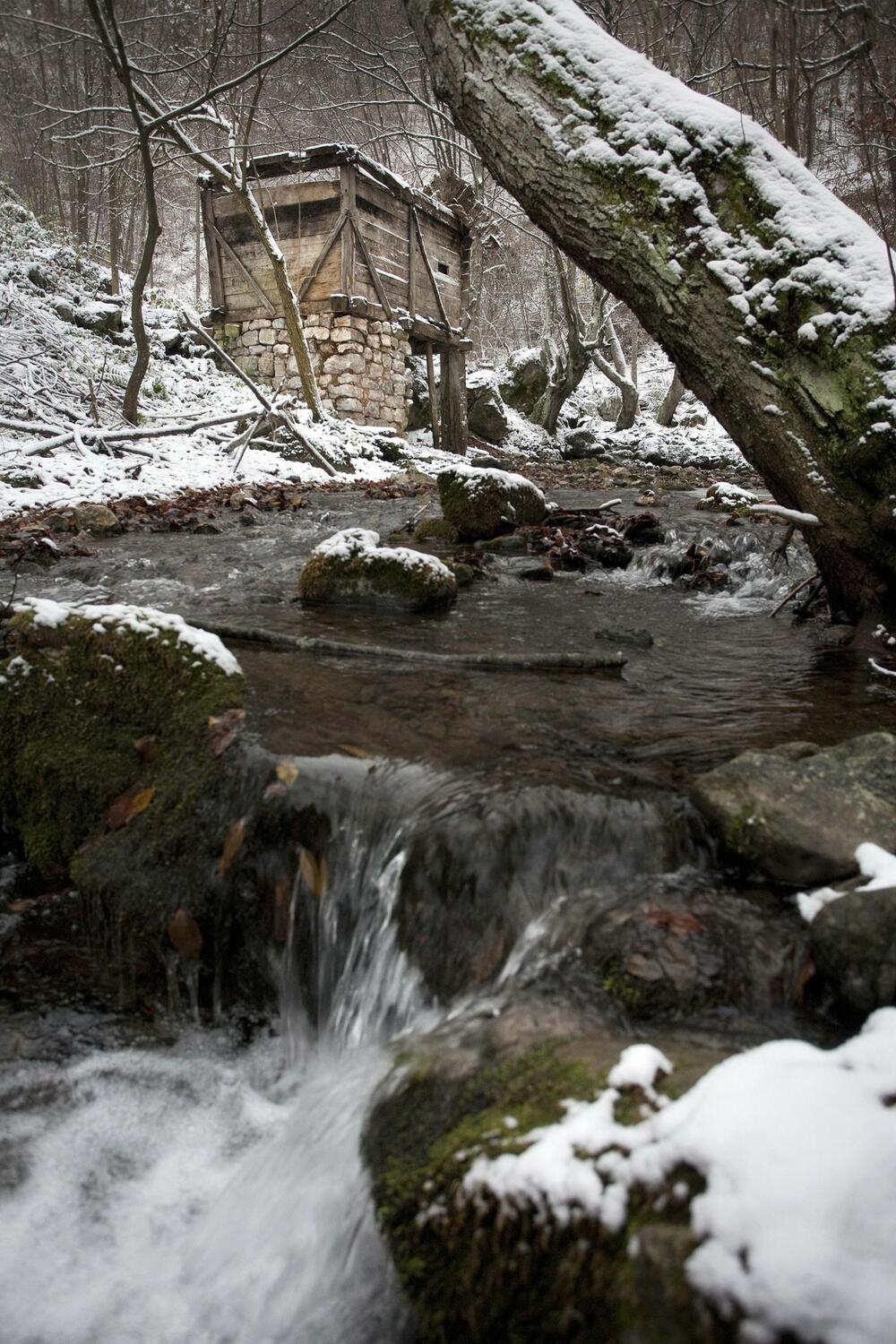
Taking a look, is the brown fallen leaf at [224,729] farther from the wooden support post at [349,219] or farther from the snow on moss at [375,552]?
the wooden support post at [349,219]

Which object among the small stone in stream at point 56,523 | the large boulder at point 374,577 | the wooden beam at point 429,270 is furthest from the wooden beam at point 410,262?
the large boulder at point 374,577

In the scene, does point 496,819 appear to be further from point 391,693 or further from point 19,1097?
point 19,1097

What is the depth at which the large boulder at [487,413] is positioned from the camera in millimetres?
22578

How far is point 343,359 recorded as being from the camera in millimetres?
16891

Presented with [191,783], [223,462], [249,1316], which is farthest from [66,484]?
[249,1316]

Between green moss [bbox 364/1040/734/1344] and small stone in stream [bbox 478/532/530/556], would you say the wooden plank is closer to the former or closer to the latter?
small stone in stream [bbox 478/532/530/556]

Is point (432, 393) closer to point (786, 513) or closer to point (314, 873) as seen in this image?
point (786, 513)

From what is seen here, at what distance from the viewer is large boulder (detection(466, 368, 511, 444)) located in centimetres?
2258

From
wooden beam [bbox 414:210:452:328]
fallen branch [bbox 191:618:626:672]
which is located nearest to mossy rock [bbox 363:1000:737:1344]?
fallen branch [bbox 191:618:626:672]

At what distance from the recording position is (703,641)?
15.7ft

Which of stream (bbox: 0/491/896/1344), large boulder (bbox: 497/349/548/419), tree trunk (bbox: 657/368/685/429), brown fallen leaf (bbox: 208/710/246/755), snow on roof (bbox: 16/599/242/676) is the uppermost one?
large boulder (bbox: 497/349/548/419)

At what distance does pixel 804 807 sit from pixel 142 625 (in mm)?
2519

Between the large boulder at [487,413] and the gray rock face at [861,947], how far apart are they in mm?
22061

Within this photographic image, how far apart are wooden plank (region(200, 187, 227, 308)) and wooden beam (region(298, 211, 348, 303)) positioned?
8.23 feet
